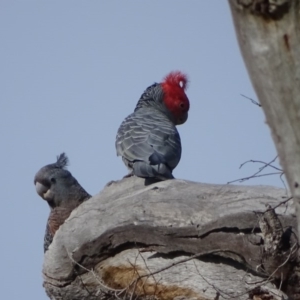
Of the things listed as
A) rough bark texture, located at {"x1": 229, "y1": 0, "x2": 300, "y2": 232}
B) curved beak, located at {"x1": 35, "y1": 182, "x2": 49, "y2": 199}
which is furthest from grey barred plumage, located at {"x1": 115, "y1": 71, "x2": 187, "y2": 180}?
rough bark texture, located at {"x1": 229, "y1": 0, "x2": 300, "y2": 232}

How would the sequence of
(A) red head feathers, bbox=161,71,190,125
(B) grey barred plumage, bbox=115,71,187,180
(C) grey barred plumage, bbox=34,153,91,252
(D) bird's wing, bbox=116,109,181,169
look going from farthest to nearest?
(A) red head feathers, bbox=161,71,190,125
(C) grey barred plumage, bbox=34,153,91,252
(D) bird's wing, bbox=116,109,181,169
(B) grey barred plumage, bbox=115,71,187,180

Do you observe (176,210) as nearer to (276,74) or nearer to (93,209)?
(93,209)

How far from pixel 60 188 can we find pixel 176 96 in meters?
2.45

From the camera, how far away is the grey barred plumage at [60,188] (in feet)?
26.9

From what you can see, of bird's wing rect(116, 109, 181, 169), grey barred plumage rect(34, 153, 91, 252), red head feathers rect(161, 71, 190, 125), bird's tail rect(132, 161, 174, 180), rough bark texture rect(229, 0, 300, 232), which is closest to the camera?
rough bark texture rect(229, 0, 300, 232)

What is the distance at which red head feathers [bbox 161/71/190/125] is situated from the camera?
392 inches

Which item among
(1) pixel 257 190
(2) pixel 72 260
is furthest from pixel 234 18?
(2) pixel 72 260

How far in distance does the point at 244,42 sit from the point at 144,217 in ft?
8.83

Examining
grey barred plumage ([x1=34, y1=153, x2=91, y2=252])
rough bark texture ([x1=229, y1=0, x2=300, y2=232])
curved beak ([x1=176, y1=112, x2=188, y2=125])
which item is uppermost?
rough bark texture ([x1=229, y1=0, x2=300, y2=232])

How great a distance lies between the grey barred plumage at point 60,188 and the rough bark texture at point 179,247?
9.54 feet

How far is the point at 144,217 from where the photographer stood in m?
4.84

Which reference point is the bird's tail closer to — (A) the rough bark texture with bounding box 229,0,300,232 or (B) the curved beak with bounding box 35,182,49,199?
(B) the curved beak with bounding box 35,182,49,199

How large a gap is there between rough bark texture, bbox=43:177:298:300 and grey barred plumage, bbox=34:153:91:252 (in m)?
2.91

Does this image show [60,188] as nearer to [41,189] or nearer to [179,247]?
[41,189]
